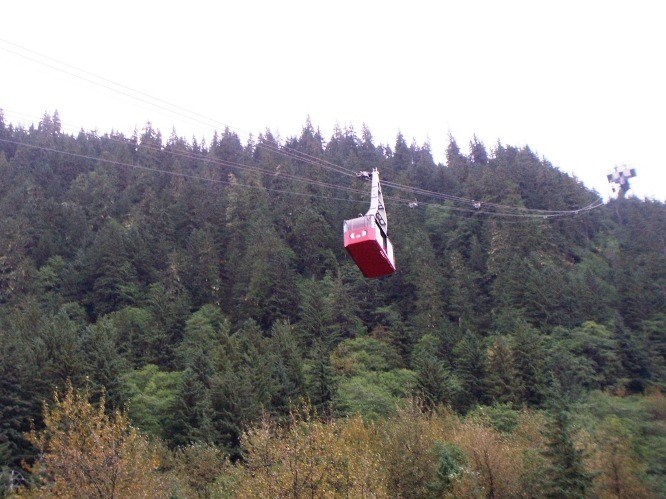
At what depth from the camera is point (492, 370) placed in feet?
174

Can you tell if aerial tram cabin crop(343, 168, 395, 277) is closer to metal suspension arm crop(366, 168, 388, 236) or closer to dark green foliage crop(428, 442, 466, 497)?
metal suspension arm crop(366, 168, 388, 236)

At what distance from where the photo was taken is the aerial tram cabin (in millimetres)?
19375

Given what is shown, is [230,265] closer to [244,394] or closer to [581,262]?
[244,394]

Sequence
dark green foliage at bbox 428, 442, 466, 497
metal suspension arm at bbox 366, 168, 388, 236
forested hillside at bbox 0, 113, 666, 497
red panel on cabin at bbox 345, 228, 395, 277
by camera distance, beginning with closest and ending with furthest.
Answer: red panel on cabin at bbox 345, 228, 395, 277 → metal suspension arm at bbox 366, 168, 388, 236 → dark green foliage at bbox 428, 442, 466, 497 → forested hillside at bbox 0, 113, 666, 497

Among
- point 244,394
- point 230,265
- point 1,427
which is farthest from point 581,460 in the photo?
point 230,265

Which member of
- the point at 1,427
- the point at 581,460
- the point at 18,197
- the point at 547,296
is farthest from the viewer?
the point at 18,197

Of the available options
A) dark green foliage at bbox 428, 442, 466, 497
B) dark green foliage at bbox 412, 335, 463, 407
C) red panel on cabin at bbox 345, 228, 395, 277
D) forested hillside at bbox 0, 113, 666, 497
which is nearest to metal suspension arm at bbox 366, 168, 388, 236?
red panel on cabin at bbox 345, 228, 395, 277

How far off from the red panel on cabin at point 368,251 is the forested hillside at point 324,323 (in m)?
8.41

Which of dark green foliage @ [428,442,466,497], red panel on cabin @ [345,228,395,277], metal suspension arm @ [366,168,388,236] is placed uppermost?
metal suspension arm @ [366,168,388,236]

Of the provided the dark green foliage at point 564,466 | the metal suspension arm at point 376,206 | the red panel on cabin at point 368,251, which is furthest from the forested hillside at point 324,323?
the metal suspension arm at point 376,206

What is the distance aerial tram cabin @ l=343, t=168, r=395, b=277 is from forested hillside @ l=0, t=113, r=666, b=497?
8505mm

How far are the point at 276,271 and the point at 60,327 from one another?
88.0 feet

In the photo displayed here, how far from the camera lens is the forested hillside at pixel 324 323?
30.8m

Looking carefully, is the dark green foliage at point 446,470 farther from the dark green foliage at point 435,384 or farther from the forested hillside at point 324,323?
the dark green foliage at point 435,384
